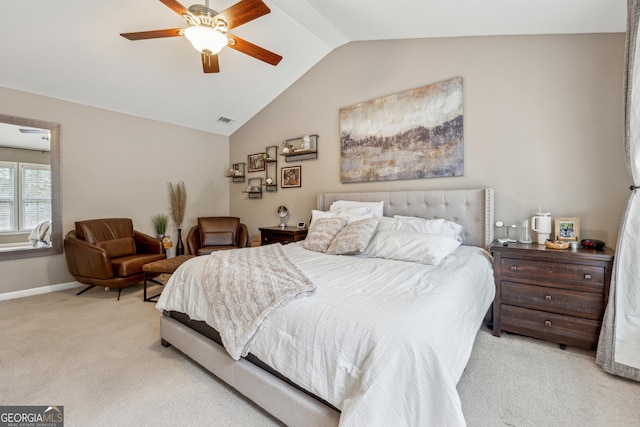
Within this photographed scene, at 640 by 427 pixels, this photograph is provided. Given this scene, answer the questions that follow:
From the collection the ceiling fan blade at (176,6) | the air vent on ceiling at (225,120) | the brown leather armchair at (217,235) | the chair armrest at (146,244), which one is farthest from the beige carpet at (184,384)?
the air vent on ceiling at (225,120)

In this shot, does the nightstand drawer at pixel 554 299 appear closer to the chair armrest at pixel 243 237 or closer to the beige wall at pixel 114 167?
the chair armrest at pixel 243 237

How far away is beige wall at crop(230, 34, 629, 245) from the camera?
2.40 m

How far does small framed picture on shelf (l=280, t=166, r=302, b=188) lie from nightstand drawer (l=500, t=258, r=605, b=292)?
3.06 metres

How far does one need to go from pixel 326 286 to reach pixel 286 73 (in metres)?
3.78

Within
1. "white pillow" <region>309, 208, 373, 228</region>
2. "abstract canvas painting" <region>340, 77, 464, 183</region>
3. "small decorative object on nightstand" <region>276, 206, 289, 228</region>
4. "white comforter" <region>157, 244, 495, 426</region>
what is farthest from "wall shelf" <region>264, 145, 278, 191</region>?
"white comforter" <region>157, 244, 495, 426</region>

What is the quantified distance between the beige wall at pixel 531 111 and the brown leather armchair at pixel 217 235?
8.07 feet

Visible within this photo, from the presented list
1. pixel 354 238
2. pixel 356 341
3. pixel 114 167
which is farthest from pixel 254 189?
pixel 356 341

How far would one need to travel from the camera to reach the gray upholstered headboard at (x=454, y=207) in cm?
282

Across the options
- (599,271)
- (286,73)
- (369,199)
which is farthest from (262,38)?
(599,271)

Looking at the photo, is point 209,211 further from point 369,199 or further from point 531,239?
point 531,239

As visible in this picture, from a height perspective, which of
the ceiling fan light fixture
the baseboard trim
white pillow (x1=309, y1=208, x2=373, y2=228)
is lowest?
the baseboard trim

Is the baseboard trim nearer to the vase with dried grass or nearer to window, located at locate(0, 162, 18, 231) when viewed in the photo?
window, located at locate(0, 162, 18, 231)

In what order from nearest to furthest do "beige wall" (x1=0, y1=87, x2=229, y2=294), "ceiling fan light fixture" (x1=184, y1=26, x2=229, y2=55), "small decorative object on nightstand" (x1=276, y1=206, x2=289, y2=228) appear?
"ceiling fan light fixture" (x1=184, y1=26, x2=229, y2=55) → "beige wall" (x1=0, y1=87, x2=229, y2=294) → "small decorative object on nightstand" (x1=276, y1=206, x2=289, y2=228)

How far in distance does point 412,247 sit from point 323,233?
37.7 inches
